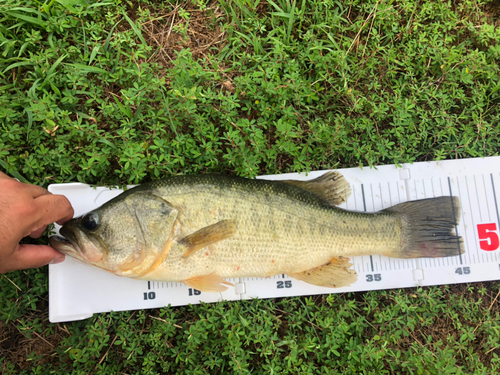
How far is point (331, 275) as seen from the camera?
117 inches

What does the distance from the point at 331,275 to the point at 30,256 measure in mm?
2575

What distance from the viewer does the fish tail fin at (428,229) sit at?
2994mm

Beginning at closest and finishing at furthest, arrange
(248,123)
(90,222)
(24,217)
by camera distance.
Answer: (24,217) < (90,222) < (248,123)

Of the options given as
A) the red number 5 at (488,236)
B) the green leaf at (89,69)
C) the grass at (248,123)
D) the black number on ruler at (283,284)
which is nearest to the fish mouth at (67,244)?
the grass at (248,123)

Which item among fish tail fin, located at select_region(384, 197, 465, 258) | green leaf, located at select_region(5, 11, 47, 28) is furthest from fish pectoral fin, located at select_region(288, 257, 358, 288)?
green leaf, located at select_region(5, 11, 47, 28)

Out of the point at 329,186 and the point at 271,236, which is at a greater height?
the point at 329,186

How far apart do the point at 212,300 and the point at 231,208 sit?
105cm

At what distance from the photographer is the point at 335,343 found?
2.97 metres

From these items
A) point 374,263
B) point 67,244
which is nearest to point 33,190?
point 67,244

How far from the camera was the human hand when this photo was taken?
2352mm

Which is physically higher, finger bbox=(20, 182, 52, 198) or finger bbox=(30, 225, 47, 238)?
finger bbox=(20, 182, 52, 198)

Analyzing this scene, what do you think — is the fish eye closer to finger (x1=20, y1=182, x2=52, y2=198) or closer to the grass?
finger (x1=20, y1=182, x2=52, y2=198)

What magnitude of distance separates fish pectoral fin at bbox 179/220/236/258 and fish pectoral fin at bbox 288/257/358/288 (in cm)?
81

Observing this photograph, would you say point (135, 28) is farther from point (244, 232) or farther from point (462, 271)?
point (462, 271)
